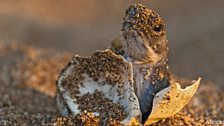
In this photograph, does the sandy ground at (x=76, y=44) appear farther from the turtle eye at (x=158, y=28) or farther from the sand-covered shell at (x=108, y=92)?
the turtle eye at (x=158, y=28)

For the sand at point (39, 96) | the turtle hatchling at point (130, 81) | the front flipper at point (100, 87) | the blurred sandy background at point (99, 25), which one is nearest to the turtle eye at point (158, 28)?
the turtle hatchling at point (130, 81)

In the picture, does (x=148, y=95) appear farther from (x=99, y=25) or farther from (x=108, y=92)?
(x=99, y=25)

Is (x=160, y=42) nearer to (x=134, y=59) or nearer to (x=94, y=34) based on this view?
(x=134, y=59)

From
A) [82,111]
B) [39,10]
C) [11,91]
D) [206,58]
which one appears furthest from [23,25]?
[82,111]

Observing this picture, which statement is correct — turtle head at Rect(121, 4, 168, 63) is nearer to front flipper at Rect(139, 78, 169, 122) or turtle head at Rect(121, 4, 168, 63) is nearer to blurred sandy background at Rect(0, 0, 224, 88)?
front flipper at Rect(139, 78, 169, 122)

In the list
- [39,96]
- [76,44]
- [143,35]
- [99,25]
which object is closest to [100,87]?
[143,35]
